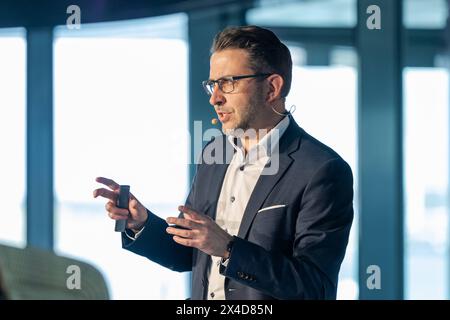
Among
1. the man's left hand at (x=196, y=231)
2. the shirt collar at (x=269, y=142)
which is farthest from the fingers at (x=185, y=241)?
the shirt collar at (x=269, y=142)

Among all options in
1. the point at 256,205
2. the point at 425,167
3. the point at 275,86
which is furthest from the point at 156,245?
the point at 425,167

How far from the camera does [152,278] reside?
5512 mm

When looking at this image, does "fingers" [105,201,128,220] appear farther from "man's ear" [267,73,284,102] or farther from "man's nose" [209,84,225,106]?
"man's ear" [267,73,284,102]

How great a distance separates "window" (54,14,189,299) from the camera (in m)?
5.12

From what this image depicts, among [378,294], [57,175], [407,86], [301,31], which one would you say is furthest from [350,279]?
[57,175]

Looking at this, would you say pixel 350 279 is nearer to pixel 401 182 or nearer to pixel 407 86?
pixel 401 182

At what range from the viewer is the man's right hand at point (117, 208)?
196cm

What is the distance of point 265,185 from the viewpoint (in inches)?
78.1

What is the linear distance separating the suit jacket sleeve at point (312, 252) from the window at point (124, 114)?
10.5 ft

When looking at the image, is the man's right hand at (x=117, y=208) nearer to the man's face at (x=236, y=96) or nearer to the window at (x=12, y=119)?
the man's face at (x=236, y=96)

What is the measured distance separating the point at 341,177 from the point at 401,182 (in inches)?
120

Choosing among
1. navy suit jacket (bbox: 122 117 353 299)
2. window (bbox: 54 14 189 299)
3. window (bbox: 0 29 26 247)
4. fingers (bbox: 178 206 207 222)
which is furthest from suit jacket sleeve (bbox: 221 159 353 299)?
window (bbox: 0 29 26 247)

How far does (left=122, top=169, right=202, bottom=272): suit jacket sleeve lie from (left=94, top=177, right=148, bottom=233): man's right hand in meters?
0.03

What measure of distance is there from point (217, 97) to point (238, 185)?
0.24 metres
